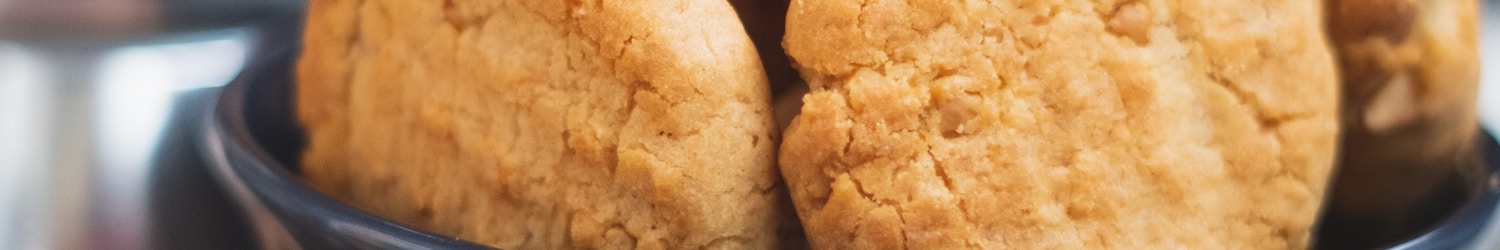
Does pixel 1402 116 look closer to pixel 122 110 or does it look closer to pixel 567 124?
pixel 567 124

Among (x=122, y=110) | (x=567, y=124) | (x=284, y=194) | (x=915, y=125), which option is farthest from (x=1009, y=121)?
(x=122, y=110)

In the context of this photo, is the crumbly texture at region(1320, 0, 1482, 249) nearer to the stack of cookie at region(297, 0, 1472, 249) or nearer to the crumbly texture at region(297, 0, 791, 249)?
the stack of cookie at region(297, 0, 1472, 249)

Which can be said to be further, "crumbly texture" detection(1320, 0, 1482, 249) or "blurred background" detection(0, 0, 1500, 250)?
"blurred background" detection(0, 0, 1500, 250)

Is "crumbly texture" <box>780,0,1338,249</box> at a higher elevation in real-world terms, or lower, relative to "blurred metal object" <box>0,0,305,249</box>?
higher

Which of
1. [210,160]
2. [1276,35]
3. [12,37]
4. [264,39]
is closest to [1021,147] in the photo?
[1276,35]

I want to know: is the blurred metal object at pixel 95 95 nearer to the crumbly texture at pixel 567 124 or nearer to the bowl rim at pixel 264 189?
the bowl rim at pixel 264 189

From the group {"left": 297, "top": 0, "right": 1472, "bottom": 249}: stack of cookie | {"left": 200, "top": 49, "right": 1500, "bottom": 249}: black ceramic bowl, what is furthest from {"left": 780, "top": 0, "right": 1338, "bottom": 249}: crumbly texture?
{"left": 200, "top": 49, "right": 1500, "bottom": 249}: black ceramic bowl

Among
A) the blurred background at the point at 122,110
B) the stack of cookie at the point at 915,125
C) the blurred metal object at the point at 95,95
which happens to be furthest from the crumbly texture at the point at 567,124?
the blurred metal object at the point at 95,95
